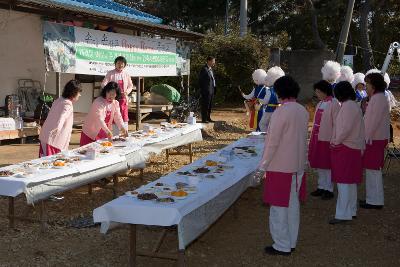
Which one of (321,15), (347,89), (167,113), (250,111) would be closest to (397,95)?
(321,15)

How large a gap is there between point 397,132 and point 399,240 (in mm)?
9753

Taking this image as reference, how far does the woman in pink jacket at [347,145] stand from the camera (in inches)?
207

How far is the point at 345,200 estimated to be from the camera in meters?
5.40

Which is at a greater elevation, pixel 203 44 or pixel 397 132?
pixel 203 44

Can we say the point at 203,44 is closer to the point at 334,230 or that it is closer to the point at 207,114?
the point at 207,114

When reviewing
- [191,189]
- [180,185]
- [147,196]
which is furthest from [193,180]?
[147,196]

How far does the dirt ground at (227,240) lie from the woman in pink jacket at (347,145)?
38cm

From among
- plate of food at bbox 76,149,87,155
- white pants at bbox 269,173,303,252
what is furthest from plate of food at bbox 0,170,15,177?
white pants at bbox 269,173,303,252

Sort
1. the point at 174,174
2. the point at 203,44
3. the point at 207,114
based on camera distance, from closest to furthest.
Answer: the point at 174,174, the point at 207,114, the point at 203,44

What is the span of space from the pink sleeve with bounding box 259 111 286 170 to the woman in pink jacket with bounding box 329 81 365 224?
52.0 inches

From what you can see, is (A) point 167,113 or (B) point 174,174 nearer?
(B) point 174,174

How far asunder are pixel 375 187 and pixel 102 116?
3.51m

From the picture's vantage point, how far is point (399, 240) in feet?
16.6

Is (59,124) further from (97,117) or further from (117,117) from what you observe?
(117,117)
